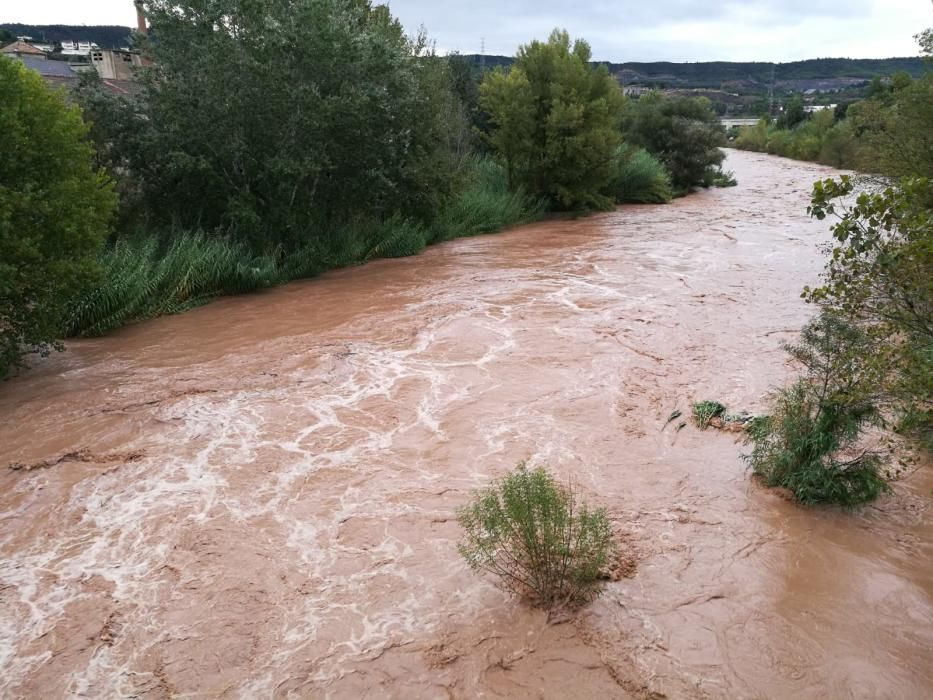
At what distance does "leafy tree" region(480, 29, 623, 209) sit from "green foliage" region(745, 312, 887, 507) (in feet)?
57.0

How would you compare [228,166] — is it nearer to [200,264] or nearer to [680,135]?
[200,264]

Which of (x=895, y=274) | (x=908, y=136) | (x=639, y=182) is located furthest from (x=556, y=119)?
(x=895, y=274)

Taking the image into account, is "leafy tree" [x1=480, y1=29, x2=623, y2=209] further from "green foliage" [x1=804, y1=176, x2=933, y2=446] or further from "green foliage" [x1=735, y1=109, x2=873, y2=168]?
"green foliage" [x1=804, y1=176, x2=933, y2=446]

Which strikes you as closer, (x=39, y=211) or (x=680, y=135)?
(x=39, y=211)

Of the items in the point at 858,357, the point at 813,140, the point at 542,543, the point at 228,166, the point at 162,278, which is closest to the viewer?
the point at 542,543

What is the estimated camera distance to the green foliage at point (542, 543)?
4.06m

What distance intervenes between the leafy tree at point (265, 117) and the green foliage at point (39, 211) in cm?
390

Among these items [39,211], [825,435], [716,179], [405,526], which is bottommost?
[405,526]

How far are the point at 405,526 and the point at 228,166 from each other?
400 inches

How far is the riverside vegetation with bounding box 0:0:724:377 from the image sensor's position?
8.02m

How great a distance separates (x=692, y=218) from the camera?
22547mm

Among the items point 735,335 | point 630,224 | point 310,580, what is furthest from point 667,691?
point 630,224

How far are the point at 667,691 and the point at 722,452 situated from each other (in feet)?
10.1

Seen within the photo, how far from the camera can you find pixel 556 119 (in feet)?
70.5
